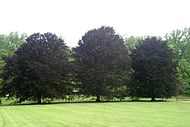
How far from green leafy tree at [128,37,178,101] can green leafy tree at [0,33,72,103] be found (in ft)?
37.5

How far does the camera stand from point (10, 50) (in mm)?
82750

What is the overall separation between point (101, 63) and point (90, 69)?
2713 mm

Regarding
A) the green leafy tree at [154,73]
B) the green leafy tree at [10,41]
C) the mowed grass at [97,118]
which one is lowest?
the mowed grass at [97,118]

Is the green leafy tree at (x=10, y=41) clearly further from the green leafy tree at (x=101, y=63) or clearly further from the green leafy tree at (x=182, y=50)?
the green leafy tree at (x=182, y=50)

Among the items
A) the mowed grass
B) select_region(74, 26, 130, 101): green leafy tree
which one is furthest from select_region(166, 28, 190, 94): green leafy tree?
the mowed grass

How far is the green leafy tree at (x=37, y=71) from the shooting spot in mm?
55438

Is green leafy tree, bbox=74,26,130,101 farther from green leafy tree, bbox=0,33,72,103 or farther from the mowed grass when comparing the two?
the mowed grass

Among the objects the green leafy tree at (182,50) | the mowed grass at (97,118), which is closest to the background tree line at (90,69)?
the green leafy tree at (182,50)

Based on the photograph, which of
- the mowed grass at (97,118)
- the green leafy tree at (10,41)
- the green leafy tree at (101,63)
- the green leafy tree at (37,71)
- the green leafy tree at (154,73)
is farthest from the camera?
the green leafy tree at (10,41)

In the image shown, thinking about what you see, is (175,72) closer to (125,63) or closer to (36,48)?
(125,63)

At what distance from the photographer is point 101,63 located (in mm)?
61250

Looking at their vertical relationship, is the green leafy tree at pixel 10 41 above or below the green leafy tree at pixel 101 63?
above

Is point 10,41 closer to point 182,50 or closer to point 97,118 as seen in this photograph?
point 182,50

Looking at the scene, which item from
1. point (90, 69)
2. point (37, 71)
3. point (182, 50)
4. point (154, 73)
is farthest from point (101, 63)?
point (182, 50)
